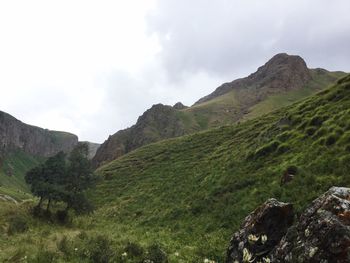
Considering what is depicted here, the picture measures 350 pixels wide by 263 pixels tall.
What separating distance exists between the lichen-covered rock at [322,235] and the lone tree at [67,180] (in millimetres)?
38022

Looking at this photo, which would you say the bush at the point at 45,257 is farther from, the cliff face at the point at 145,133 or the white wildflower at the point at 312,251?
the cliff face at the point at 145,133

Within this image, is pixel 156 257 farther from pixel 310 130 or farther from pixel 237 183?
pixel 310 130

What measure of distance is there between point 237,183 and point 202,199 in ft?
13.1

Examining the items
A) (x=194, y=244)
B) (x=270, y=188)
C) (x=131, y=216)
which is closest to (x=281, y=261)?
(x=194, y=244)

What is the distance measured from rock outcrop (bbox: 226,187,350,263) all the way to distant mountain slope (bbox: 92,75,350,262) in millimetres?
5094

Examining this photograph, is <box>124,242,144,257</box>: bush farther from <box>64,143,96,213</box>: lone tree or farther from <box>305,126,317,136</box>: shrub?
<box>64,143,96,213</box>: lone tree

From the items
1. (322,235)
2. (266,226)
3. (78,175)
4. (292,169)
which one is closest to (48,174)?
(78,175)

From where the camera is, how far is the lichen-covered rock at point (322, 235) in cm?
954

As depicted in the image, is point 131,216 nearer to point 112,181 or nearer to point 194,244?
point 194,244

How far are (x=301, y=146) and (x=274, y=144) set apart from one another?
14.4ft

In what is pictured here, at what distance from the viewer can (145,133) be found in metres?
168

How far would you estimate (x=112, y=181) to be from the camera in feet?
223

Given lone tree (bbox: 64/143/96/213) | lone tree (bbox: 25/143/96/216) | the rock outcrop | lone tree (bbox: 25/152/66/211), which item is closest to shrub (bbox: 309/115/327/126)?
the rock outcrop

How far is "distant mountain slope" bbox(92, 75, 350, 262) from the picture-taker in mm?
24188
